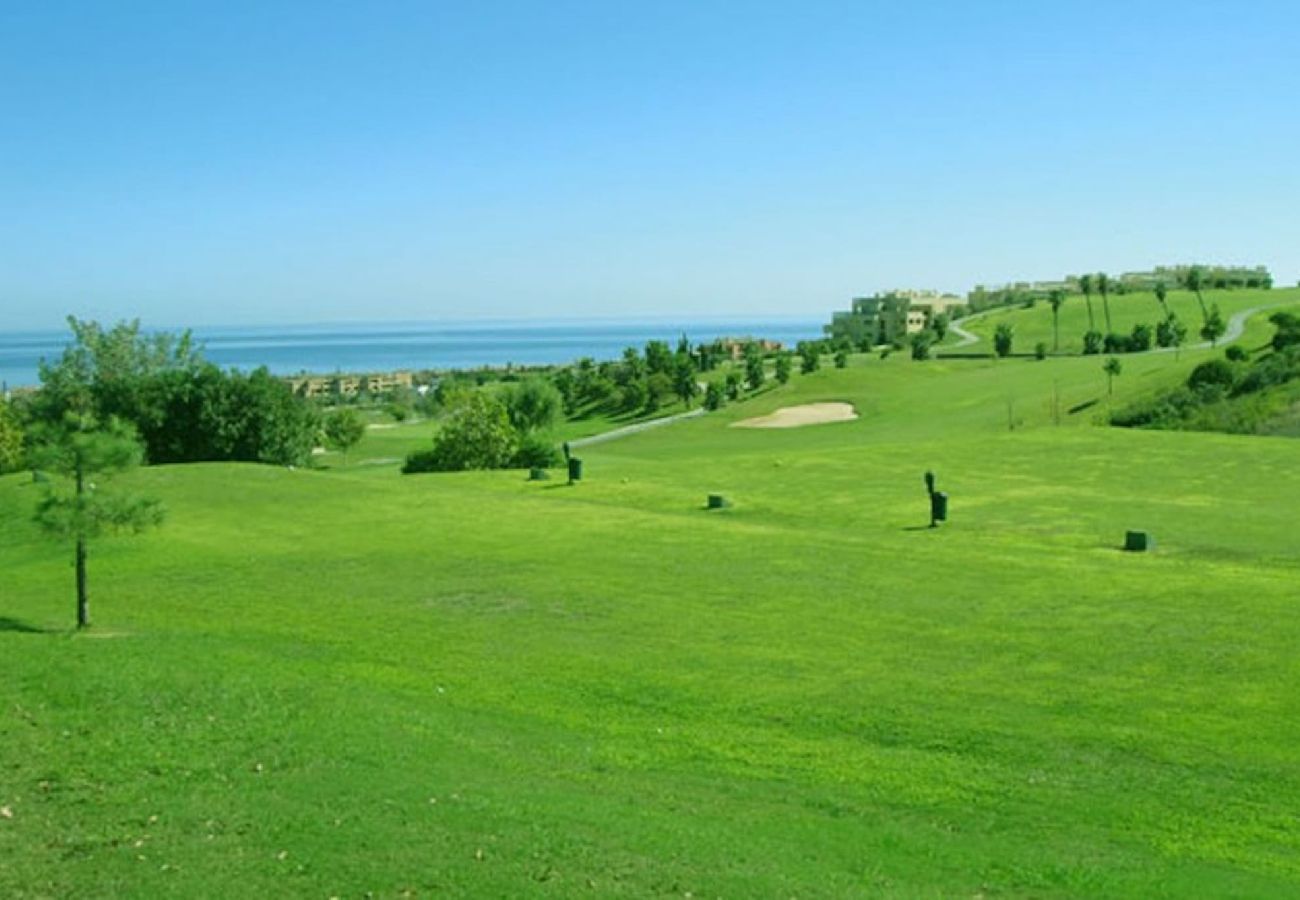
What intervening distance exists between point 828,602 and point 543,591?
230 inches

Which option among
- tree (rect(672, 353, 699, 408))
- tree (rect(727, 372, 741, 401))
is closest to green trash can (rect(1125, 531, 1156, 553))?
tree (rect(727, 372, 741, 401))

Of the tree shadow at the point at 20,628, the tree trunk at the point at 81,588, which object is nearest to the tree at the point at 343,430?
the tree shadow at the point at 20,628

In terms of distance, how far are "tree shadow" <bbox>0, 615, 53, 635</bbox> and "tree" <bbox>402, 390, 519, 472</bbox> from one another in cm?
3953

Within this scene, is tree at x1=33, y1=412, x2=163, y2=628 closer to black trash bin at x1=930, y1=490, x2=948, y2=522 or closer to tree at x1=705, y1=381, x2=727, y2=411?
black trash bin at x1=930, y1=490, x2=948, y2=522

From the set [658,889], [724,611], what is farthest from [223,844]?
[724,611]

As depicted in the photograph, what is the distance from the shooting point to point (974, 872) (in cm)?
1166

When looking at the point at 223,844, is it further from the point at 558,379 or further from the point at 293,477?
the point at 558,379

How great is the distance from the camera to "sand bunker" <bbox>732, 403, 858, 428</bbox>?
88750mm

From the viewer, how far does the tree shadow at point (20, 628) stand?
2138cm

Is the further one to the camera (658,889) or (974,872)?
(974,872)

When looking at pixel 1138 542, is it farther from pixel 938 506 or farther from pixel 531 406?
pixel 531 406

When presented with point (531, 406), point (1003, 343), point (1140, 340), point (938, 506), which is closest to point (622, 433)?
point (531, 406)

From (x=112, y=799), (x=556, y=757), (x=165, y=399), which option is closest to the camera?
(x=112, y=799)

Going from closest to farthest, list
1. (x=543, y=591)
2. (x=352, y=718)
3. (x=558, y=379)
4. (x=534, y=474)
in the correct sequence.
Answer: (x=352, y=718)
(x=543, y=591)
(x=534, y=474)
(x=558, y=379)
